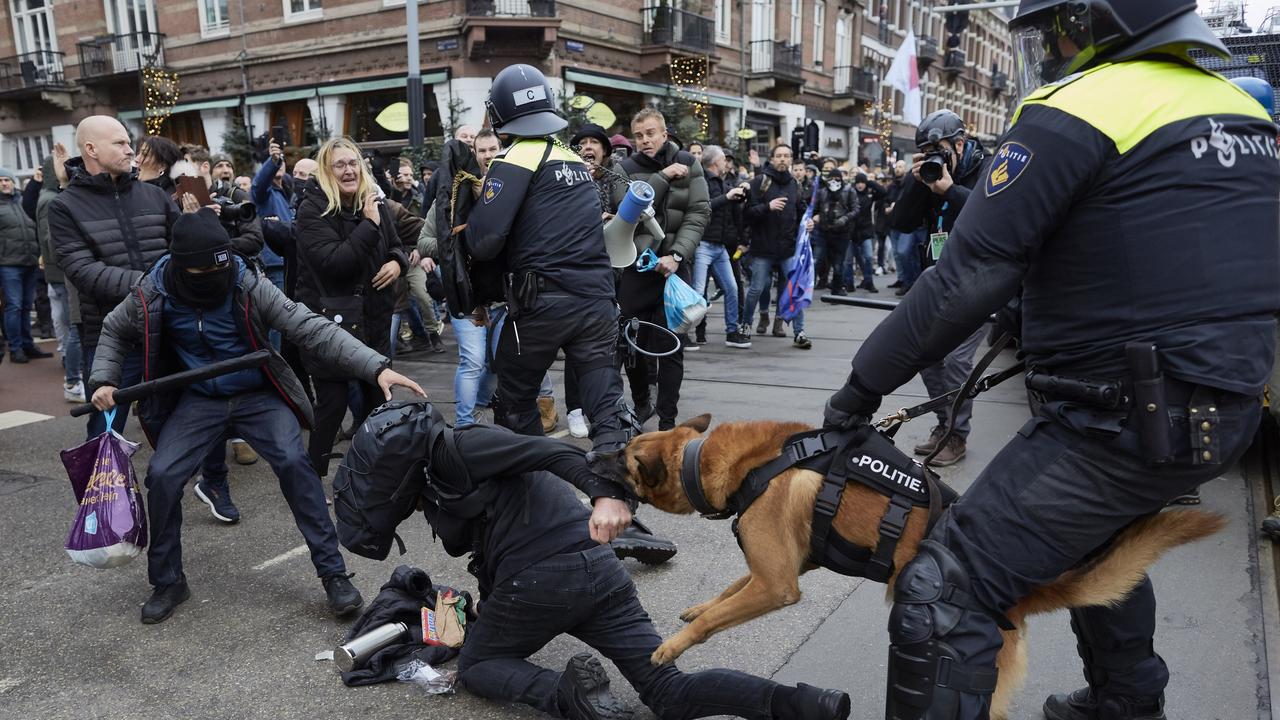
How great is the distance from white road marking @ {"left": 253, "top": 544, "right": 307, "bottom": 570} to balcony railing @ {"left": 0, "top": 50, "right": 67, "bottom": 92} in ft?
90.9

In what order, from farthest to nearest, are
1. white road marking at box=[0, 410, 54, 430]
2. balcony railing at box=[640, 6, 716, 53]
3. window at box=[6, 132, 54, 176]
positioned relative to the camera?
window at box=[6, 132, 54, 176] → balcony railing at box=[640, 6, 716, 53] → white road marking at box=[0, 410, 54, 430]

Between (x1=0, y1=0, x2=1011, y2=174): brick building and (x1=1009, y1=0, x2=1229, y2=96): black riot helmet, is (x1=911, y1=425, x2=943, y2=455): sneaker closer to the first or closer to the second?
(x1=1009, y1=0, x2=1229, y2=96): black riot helmet

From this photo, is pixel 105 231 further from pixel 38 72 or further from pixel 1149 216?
pixel 38 72

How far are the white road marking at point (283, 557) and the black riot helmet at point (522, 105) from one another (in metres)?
2.25

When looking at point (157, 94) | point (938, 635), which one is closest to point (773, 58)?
point (157, 94)

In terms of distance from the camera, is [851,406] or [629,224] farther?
[629,224]

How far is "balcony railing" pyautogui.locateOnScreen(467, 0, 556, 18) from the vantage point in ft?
60.5

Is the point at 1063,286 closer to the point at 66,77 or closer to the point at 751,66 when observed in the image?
the point at 751,66

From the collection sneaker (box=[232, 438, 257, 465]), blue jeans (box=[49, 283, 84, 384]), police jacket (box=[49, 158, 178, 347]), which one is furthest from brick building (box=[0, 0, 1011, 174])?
police jacket (box=[49, 158, 178, 347])

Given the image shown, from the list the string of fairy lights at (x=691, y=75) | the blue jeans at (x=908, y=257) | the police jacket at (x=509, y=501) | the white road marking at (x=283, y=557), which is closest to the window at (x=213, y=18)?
the string of fairy lights at (x=691, y=75)

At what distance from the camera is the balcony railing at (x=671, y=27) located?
72.7ft

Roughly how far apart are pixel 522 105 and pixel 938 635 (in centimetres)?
305

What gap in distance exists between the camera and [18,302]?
366 inches

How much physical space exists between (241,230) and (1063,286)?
527 centimetres
